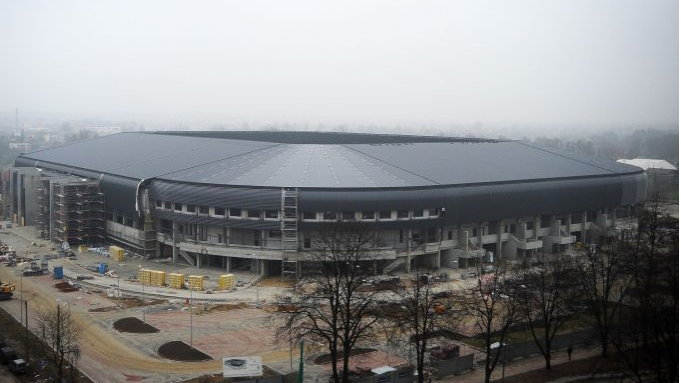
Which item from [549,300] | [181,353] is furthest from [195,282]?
[549,300]

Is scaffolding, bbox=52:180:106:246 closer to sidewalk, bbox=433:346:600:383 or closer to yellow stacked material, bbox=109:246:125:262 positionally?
yellow stacked material, bbox=109:246:125:262

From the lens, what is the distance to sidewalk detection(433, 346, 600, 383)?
58.2ft

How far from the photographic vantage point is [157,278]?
2791 centimetres

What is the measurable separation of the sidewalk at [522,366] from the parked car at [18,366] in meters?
9.91

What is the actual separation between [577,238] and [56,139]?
64264 mm

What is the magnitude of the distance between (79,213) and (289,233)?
12926mm

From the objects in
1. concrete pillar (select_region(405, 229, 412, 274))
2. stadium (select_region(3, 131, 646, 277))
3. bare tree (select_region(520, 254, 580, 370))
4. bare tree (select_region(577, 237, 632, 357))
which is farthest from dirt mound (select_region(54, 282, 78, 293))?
bare tree (select_region(577, 237, 632, 357))

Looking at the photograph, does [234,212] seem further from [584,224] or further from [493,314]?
[584,224]

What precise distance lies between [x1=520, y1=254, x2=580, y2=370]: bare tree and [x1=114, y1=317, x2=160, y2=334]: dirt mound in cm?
1089

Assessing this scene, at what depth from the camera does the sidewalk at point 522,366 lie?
17.7 m

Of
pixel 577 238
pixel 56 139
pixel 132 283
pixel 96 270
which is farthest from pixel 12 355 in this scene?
pixel 56 139

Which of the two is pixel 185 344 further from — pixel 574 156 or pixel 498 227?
pixel 574 156

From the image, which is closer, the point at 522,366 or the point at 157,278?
the point at 522,366

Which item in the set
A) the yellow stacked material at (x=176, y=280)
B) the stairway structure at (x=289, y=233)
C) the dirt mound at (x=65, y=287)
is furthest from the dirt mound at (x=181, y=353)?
the stairway structure at (x=289, y=233)
